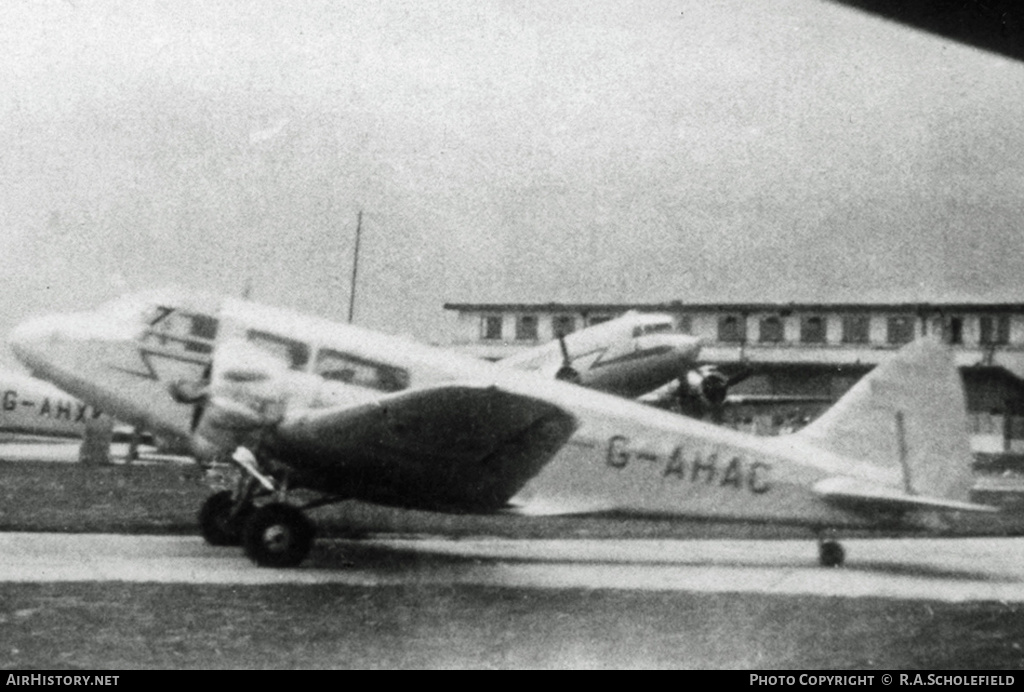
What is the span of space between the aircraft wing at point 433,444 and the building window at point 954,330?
3.25 meters

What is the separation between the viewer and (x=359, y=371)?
27.9 feet

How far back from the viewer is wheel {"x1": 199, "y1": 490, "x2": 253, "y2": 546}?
9242 mm

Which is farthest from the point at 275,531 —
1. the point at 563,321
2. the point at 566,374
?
the point at 566,374

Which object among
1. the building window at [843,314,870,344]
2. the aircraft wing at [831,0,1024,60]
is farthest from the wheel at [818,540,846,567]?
the aircraft wing at [831,0,1024,60]

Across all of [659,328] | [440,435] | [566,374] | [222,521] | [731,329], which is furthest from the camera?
[659,328]

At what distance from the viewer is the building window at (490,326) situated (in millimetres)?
9547

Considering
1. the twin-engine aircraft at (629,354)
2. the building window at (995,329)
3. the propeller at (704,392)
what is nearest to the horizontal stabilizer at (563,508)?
the building window at (995,329)

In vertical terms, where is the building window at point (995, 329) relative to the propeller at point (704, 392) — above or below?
above

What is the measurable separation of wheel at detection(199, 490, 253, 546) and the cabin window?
1.57m

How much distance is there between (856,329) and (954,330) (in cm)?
152

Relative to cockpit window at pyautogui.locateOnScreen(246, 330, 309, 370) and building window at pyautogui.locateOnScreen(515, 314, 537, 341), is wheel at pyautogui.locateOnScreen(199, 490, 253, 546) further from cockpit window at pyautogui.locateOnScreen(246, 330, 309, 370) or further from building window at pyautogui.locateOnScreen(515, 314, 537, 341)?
building window at pyautogui.locateOnScreen(515, 314, 537, 341)

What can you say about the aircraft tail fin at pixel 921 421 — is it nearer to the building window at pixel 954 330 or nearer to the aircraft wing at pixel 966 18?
the building window at pixel 954 330

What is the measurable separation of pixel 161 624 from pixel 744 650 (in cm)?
304

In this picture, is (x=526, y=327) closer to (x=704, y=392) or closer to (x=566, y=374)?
(x=566, y=374)
